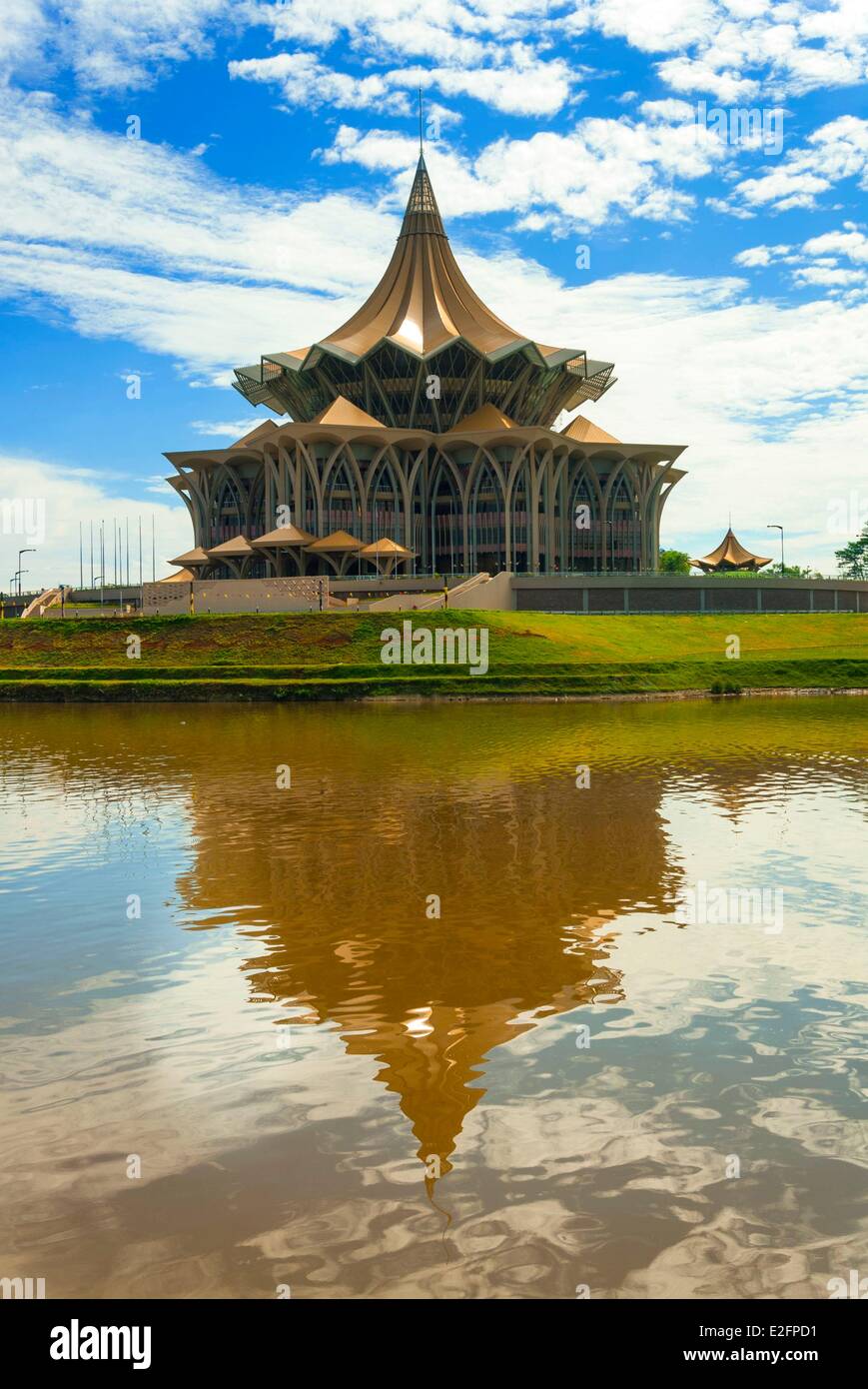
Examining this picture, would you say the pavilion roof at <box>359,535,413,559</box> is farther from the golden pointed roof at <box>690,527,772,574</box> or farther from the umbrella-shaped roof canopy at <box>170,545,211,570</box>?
the golden pointed roof at <box>690,527,772,574</box>

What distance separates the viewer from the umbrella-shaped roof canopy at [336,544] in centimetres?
6662

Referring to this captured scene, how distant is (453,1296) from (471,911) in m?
5.92

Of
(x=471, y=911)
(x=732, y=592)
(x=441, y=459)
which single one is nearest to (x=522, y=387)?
(x=441, y=459)

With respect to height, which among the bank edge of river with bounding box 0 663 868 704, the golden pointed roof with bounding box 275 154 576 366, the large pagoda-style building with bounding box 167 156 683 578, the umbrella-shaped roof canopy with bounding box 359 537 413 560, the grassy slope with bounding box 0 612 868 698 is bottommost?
the bank edge of river with bounding box 0 663 868 704

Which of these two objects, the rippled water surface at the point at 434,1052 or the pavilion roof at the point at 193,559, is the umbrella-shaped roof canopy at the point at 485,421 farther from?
the rippled water surface at the point at 434,1052

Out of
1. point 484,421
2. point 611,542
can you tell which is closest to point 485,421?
point 484,421

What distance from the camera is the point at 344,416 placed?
72000mm

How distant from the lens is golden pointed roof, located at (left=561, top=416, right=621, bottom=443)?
7994cm

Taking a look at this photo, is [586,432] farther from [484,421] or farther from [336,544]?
[336,544]

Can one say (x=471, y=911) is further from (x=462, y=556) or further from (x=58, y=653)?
(x=462, y=556)

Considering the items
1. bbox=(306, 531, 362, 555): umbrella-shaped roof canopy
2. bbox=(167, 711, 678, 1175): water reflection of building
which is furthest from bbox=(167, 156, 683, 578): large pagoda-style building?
bbox=(167, 711, 678, 1175): water reflection of building

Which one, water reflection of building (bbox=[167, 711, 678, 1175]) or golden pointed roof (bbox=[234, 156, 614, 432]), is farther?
golden pointed roof (bbox=[234, 156, 614, 432])

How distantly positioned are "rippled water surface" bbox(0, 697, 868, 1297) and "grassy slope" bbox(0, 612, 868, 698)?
23383mm

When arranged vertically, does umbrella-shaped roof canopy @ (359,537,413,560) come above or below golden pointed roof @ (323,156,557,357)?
below
